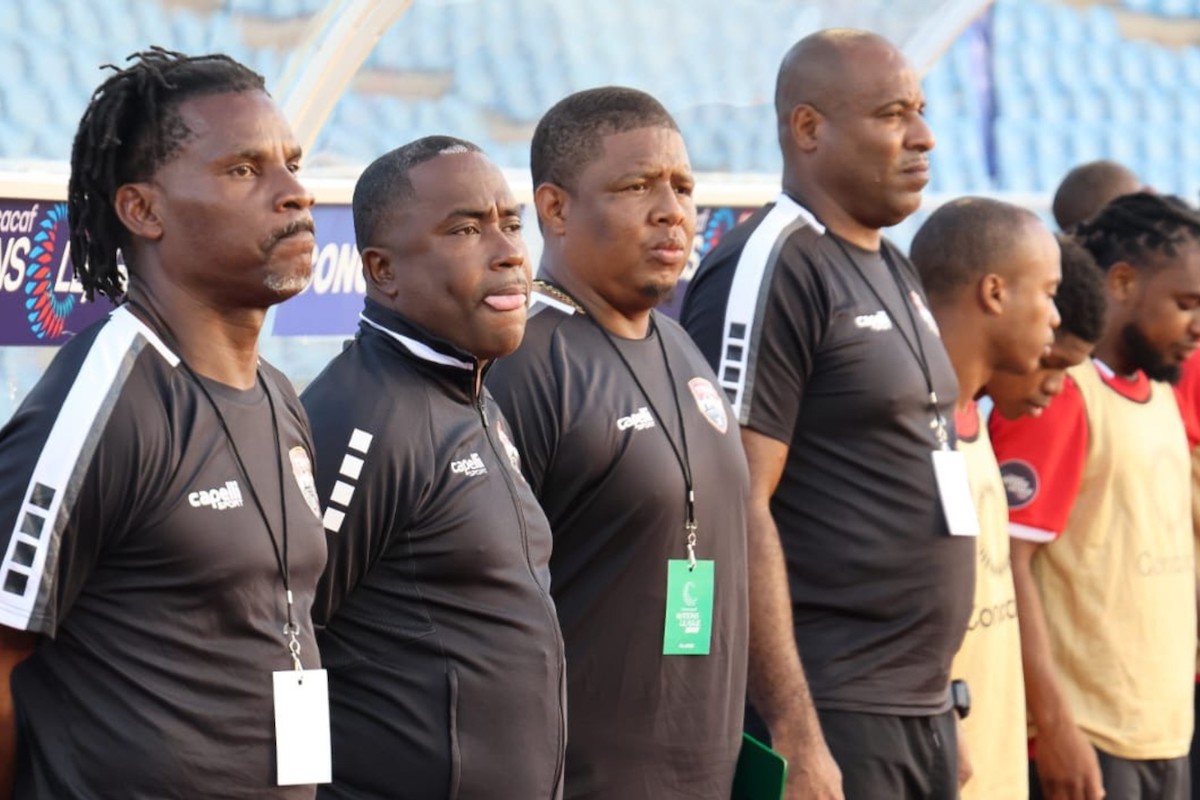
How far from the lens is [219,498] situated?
94.6 inches

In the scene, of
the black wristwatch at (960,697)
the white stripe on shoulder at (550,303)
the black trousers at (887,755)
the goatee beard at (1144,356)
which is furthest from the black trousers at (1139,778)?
the white stripe on shoulder at (550,303)

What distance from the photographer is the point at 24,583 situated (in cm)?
227

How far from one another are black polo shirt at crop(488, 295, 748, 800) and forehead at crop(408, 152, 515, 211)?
28cm

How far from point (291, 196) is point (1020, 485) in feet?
7.60

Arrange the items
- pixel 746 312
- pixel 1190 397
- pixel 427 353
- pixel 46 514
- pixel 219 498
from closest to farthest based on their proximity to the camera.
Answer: pixel 46 514
pixel 219 498
pixel 427 353
pixel 746 312
pixel 1190 397

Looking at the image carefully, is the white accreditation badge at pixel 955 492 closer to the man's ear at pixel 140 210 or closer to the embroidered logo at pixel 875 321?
the embroidered logo at pixel 875 321

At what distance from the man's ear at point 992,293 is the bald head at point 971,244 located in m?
0.01

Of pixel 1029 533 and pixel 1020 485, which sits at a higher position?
pixel 1020 485

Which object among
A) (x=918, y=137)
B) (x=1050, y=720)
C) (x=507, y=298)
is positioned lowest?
(x=1050, y=720)

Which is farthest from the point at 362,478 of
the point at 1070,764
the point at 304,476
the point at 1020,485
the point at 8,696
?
the point at 1070,764

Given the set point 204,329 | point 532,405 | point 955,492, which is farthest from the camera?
point 955,492

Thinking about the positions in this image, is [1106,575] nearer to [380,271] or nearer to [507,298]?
[507,298]

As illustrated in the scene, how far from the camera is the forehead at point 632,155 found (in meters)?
3.30

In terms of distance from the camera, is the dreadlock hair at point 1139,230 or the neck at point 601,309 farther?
the dreadlock hair at point 1139,230
